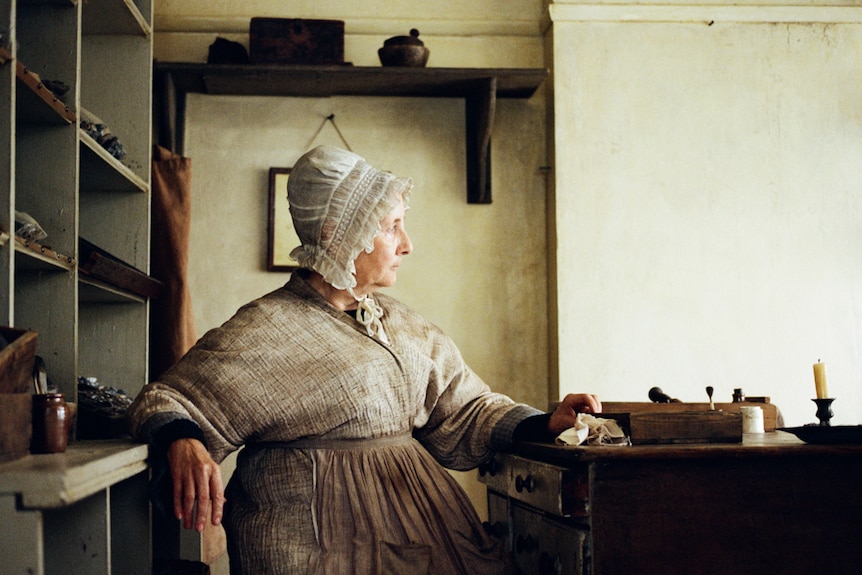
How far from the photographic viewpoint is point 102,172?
311 cm

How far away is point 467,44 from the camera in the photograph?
438 cm

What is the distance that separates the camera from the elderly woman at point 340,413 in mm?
2234

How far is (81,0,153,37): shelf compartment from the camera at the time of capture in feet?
10.3

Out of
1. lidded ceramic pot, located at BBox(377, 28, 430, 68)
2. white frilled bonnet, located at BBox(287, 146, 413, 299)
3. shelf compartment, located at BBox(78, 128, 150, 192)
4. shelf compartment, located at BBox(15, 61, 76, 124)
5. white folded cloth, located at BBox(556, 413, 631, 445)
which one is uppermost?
lidded ceramic pot, located at BBox(377, 28, 430, 68)

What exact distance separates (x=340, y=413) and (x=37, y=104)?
1.09 m

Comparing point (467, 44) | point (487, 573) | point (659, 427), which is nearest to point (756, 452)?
point (659, 427)

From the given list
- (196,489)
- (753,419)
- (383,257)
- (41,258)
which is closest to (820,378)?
(753,419)

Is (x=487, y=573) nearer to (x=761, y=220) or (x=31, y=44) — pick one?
(x=31, y=44)

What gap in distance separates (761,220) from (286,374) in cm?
269

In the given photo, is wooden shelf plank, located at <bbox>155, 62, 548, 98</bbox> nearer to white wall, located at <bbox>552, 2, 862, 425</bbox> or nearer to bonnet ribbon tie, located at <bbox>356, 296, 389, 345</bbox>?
white wall, located at <bbox>552, 2, 862, 425</bbox>

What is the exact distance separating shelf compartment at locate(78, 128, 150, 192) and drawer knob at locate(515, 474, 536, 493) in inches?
60.1

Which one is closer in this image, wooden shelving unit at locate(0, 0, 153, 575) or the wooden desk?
wooden shelving unit at locate(0, 0, 153, 575)

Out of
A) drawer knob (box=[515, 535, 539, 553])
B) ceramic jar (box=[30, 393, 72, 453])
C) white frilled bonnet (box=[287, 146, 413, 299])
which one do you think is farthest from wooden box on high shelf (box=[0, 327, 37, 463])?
drawer knob (box=[515, 535, 539, 553])

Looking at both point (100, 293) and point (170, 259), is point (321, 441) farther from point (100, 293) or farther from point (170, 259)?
point (170, 259)
